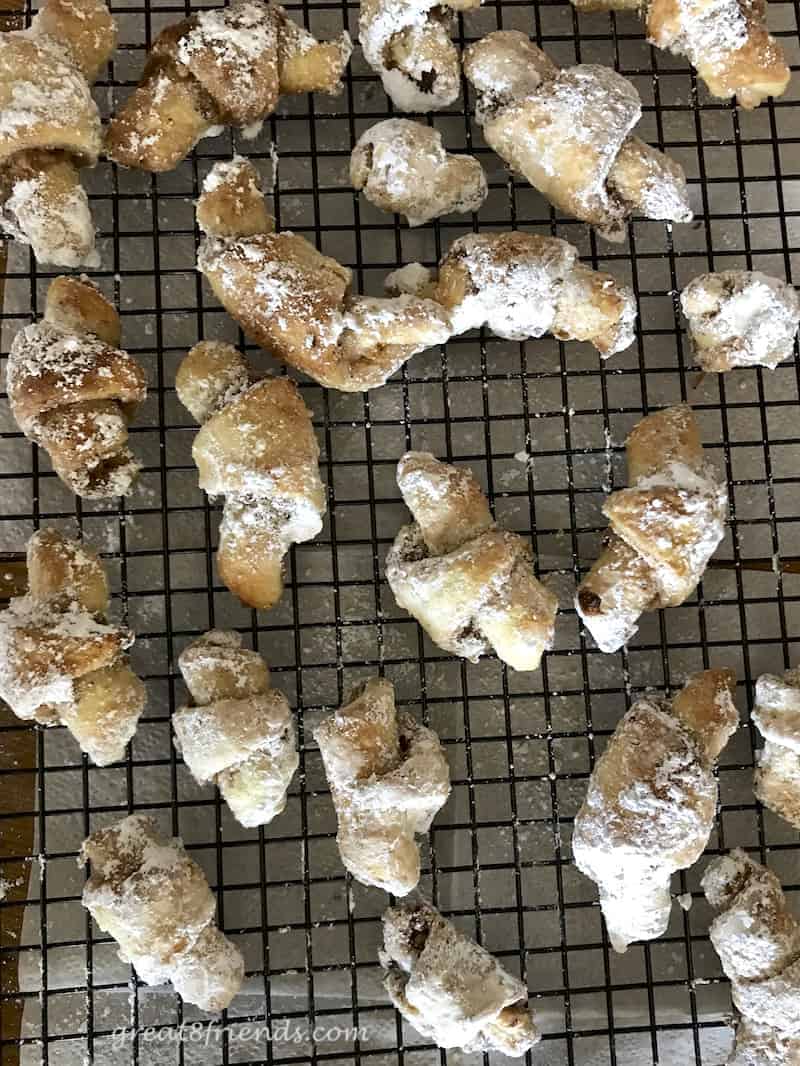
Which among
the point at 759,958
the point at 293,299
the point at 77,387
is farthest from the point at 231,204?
the point at 759,958

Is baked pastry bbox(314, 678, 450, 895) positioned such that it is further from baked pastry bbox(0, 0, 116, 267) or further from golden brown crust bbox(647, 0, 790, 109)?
golden brown crust bbox(647, 0, 790, 109)

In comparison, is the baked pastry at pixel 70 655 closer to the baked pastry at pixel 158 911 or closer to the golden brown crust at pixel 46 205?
the baked pastry at pixel 158 911

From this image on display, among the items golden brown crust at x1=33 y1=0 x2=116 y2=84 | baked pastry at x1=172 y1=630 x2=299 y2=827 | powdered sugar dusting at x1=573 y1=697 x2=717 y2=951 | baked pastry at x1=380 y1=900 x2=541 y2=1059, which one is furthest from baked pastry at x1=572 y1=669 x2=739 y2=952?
golden brown crust at x1=33 y1=0 x2=116 y2=84

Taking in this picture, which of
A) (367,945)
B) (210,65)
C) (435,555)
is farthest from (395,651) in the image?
(210,65)

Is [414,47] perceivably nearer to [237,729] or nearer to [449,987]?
[237,729]

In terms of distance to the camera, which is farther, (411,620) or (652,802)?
(411,620)

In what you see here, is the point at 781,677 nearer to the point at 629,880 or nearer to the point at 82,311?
the point at 629,880

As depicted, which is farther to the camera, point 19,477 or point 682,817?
point 19,477
